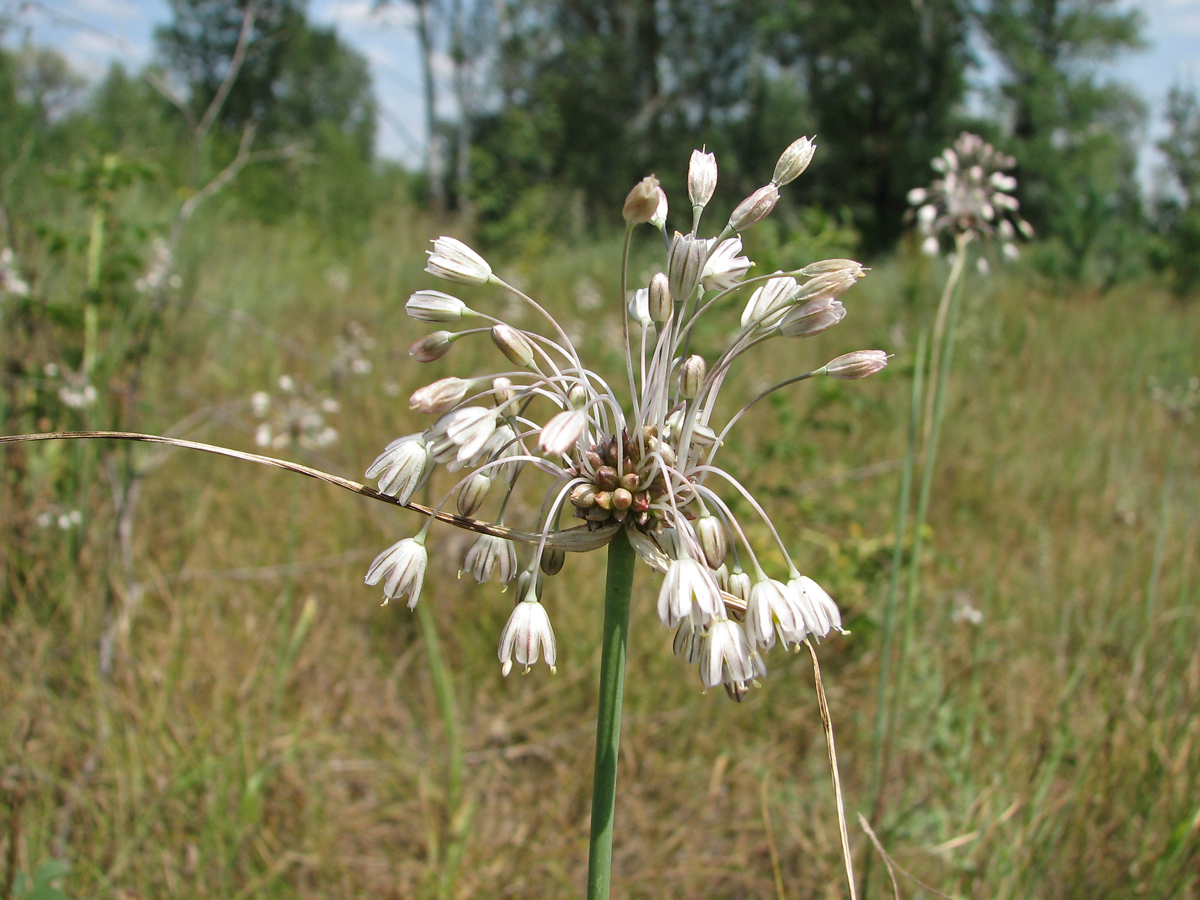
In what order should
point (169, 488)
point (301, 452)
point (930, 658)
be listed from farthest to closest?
point (169, 488)
point (301, 452)
point (930, 658)

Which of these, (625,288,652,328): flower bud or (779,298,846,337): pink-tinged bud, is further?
(625,288,652,328): flower bud

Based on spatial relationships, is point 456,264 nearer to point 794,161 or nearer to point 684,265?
point 684,265

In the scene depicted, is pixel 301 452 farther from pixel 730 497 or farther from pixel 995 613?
pixel 995 613

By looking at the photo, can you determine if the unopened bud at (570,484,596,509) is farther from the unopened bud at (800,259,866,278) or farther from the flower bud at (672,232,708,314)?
the unopened bud at (800,259,866,278)

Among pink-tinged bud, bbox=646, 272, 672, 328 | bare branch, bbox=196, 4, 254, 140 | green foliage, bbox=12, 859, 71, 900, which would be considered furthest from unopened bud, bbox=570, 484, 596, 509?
bare branch, bbox=196, 4, 254, 140

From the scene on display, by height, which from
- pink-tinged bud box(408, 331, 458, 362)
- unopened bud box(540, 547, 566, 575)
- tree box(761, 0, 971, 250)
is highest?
tree box(761, 0, 971, 250)

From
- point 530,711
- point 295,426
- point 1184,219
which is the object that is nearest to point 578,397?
point 530,711

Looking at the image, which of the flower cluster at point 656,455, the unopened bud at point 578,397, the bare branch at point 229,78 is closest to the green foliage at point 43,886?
the flower cluster at point 656,455

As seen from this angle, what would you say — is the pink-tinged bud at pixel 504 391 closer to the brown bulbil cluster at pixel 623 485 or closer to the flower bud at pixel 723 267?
the brown bulbil cluster at pixel 623 485

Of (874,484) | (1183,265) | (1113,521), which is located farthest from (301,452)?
A: (1183,265)
